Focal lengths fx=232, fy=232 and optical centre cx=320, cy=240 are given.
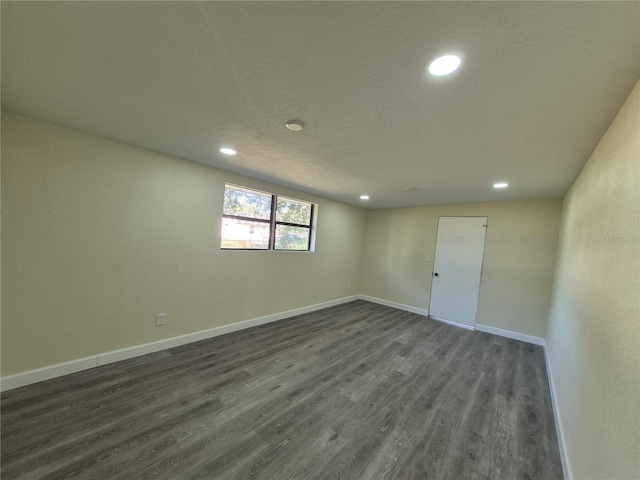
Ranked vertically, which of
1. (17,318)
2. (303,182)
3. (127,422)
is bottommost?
(127,422)

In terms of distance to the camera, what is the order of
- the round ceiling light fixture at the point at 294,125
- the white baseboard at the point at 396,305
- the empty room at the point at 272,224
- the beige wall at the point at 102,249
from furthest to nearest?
the white baseboard at the point at 396,305
the beige wall at the point at 102,249
the round ceiling light fixture at the point at 294,125
the empty room at the point at 272,224

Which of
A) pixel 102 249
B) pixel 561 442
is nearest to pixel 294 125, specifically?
pixel 102 249

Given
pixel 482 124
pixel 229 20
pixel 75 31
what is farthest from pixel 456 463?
pixel 75 31

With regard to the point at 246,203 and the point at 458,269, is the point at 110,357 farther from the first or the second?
the point at 458,269

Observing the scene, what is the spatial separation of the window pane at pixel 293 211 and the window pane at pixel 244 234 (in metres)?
0.37

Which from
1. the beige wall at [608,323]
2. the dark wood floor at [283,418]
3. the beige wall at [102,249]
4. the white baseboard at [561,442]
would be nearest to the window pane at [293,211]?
the beige wall at [102,249]

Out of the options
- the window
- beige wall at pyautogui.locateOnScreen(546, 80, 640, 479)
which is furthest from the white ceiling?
the window

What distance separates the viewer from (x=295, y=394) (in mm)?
2209

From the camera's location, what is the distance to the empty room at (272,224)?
1.01m

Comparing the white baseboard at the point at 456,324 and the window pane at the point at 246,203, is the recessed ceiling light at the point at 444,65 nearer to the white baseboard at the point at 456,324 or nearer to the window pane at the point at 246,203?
the window pane at the point at 246,203

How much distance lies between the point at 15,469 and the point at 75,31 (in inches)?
95.3

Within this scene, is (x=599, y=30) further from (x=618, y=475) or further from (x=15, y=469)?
(x=15, y=469)

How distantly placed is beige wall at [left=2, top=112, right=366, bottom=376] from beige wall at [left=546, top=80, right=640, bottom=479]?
11.7ft

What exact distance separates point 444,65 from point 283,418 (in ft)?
8.51
